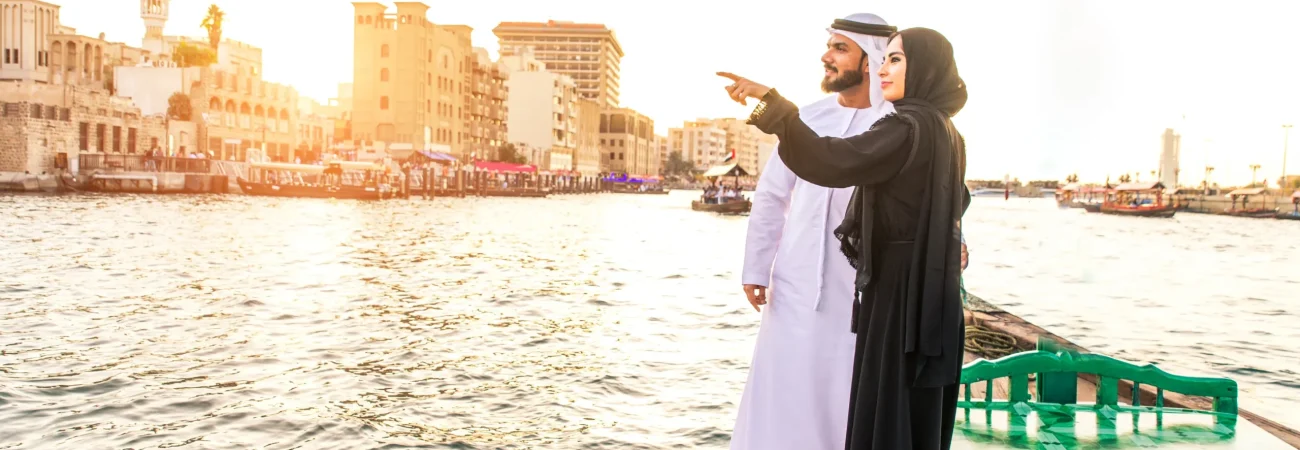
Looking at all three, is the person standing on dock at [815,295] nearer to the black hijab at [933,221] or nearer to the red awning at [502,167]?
the black hijab at [933,221]

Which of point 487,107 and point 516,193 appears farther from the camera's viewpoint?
point 487,107

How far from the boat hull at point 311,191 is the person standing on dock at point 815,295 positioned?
185ft

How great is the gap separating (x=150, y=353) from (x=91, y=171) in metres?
49.5

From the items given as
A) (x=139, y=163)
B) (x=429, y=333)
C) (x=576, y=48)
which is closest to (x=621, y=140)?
(x=576, y=48)

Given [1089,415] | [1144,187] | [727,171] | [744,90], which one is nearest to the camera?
[744,90]

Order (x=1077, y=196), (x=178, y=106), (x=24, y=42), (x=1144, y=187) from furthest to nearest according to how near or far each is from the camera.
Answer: (x=1077, y=196)
(x=1144, y=187)
(x=178, y=106)
(x=24, y=42)

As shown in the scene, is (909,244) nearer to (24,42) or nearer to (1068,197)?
(24,42)

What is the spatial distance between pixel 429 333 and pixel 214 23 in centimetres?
7203

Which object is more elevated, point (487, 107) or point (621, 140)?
point (487, 107)

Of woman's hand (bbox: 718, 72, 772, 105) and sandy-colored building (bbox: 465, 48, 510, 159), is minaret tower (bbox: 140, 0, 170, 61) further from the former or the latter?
woman's hand (bbox: 718, 72, 772, 105)

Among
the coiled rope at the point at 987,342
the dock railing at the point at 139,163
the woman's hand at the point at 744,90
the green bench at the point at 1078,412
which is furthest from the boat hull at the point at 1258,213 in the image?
the woman's hand at the point at 744,90

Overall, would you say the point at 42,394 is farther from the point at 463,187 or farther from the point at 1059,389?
the point at 463,187

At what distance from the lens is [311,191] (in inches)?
2297

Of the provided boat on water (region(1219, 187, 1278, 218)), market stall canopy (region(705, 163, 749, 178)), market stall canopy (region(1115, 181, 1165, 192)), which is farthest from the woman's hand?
boat on water (region(1219, 187, 1278, 218))
